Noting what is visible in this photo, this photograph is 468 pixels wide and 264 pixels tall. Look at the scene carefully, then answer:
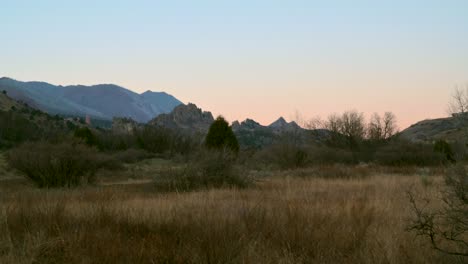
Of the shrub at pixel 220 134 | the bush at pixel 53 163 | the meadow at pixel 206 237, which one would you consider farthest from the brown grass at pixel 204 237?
the shrub at pixel 220 134

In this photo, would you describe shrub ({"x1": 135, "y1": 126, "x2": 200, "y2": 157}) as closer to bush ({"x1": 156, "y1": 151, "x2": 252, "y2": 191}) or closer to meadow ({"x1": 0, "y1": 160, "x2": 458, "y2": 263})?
bush ({"x1": 156, "y1": 151, "x2": 252, "y2": 191})

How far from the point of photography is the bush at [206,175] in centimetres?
1716

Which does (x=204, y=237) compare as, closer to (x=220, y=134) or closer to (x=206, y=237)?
(x=206, y=237)

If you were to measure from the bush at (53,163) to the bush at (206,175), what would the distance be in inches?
182

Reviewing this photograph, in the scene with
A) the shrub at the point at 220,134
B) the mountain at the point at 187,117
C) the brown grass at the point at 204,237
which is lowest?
the brown grass at the point at 204,237

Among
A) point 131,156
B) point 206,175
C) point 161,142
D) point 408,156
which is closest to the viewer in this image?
point 206,175

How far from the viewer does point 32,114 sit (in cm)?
9238

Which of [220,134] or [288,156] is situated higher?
[220,134]

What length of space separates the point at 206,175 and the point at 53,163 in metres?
6.89

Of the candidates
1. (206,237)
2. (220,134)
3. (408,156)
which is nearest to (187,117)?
(220,134)

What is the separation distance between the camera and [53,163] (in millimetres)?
20297

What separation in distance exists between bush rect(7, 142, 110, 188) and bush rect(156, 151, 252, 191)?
4.61 metres

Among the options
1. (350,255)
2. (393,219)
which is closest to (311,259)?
(350,255)

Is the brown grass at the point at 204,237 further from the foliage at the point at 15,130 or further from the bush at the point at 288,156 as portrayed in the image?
the foliage at the point at 15,130
